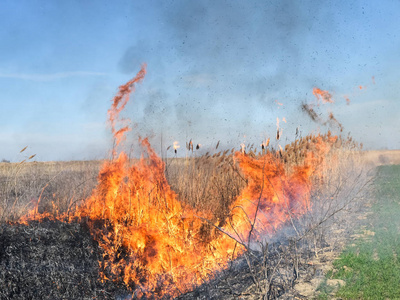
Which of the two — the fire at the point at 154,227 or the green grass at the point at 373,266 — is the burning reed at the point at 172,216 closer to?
the fire at the point at 154,227

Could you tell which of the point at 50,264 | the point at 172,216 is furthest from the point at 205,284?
the point at 50,264

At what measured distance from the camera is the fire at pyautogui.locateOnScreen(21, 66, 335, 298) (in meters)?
6.66

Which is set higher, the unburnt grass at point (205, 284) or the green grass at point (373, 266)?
the unburnt grass at point (205, 284)

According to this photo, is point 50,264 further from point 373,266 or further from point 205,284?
point 373,266

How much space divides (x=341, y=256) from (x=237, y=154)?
13.1 ft

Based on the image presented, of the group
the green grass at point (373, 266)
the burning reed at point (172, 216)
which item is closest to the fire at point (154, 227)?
the burning reed at point (172, 216)

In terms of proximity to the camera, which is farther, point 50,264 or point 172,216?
point 172,216

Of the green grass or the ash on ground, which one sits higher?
the ash on ground

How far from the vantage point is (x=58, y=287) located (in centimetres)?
600

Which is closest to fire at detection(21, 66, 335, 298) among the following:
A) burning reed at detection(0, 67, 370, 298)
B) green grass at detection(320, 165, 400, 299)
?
burning reed at detection(0, 67, 370, 298)

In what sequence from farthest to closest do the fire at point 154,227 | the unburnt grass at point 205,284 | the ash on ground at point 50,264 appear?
1. the fire at point 154,227
2. the ash on ground at point 50,264
3. the unburnt grass at point 205,284

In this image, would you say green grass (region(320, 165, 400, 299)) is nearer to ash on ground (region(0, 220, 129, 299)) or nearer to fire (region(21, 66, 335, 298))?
fire (region(21, 66, 335, 298))

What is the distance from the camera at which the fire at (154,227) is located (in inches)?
262

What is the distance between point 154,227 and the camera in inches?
290
